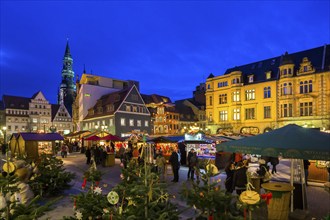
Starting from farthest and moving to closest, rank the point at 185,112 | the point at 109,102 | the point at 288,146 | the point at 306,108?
the point at 185,112
the point at 109,102
the point at 306,108
the point at 288,146

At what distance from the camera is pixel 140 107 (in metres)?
52.9

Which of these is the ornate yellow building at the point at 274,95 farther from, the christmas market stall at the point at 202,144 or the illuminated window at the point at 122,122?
the christmas market stall at the point at 202,144

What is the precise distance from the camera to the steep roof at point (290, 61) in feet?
122

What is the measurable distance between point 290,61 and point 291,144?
35976mm

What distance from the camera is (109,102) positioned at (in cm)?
5156

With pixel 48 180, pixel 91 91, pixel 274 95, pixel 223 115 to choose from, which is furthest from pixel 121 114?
pixel 48 180

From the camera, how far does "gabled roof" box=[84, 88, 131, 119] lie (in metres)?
49.0

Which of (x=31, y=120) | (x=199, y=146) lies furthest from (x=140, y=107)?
(x=31, y=120)

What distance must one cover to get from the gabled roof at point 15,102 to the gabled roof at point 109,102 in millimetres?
27722

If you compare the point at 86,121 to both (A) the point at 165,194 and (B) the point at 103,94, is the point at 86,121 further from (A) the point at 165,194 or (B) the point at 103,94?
(A) the point at 165,194

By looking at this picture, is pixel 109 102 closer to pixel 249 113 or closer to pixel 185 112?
pixel 185 112

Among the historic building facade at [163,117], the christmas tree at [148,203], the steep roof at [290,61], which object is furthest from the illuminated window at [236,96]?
the christmas tree at [148,203]

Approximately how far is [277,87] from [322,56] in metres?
7.21

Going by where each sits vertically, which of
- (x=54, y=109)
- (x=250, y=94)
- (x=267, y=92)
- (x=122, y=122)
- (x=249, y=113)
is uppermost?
(x=267, y=92)
